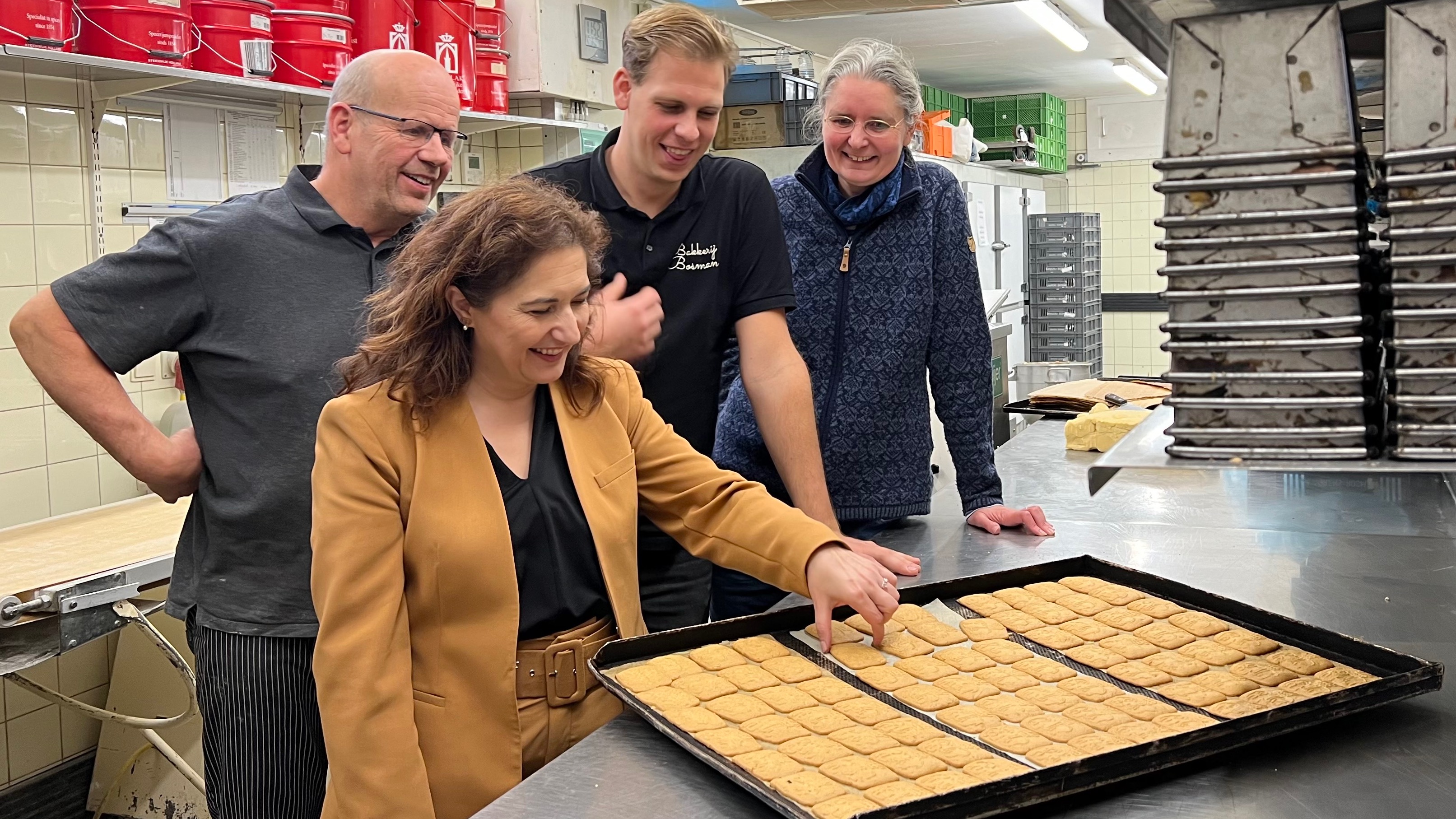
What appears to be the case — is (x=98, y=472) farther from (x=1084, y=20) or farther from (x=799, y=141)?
(x=1084, y=20)

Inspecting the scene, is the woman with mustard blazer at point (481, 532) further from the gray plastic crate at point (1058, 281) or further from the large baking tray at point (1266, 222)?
the gray plastic crate at point (1058, 281)

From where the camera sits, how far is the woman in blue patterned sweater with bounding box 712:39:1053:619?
2.48 metres

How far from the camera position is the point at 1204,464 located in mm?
1282

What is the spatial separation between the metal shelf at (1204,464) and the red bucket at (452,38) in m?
3.55

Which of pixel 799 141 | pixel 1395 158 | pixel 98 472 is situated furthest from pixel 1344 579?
pixel 799 141

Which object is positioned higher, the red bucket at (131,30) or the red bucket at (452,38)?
the red bucket at (452,38)

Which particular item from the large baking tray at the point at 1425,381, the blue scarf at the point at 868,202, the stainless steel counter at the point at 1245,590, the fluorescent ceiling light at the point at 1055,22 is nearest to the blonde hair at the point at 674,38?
the blue scarf at the point at 868,202

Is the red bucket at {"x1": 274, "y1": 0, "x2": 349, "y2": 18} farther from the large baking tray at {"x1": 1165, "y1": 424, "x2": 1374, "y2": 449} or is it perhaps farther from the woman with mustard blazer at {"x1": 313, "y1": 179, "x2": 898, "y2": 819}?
the large baking tray at {"x1": 1165, "y1": 424, "x2": 1374, "y2": 449}

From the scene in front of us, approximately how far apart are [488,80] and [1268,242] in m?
4.03


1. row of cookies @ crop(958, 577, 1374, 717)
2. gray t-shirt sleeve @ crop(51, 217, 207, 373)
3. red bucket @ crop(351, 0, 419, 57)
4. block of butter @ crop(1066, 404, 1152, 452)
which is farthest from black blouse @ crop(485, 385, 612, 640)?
red bucket @ crop(351, 0, 419, 57)

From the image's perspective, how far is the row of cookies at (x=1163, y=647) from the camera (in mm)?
1516

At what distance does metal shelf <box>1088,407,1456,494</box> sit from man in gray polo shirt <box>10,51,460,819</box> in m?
1.28

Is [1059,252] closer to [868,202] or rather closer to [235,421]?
[868,202]

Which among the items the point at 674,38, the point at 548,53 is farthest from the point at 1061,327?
the point at 674,38
